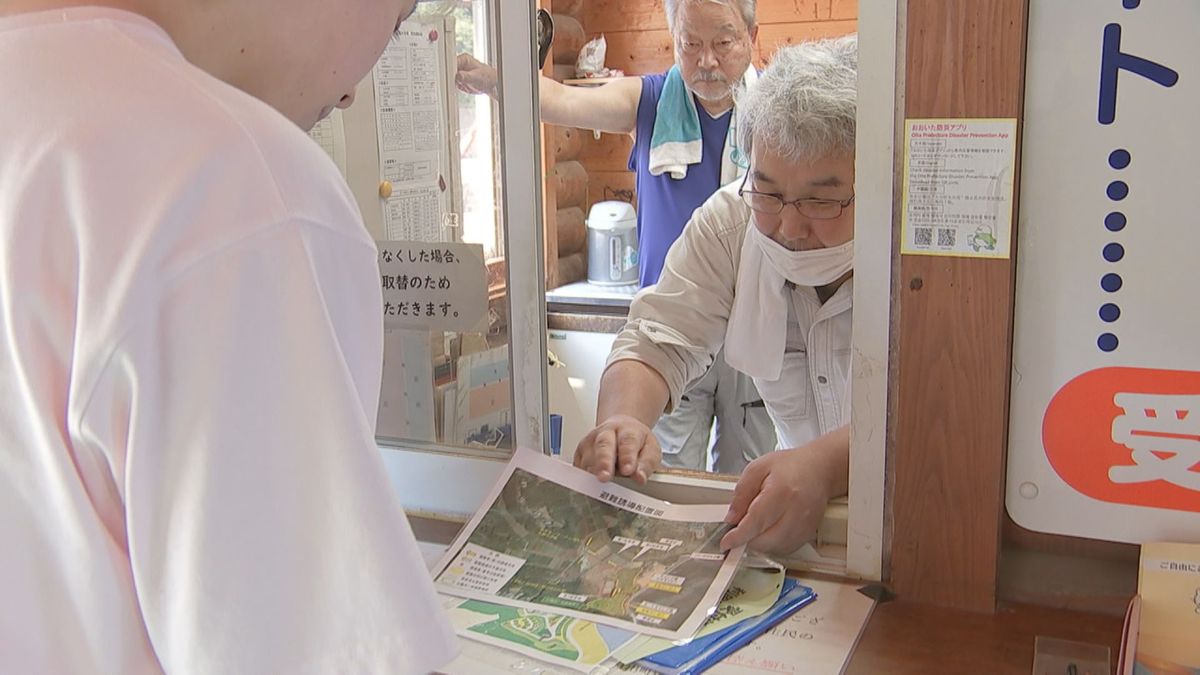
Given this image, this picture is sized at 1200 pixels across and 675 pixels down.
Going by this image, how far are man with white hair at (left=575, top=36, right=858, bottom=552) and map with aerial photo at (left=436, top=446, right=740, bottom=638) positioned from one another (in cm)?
4

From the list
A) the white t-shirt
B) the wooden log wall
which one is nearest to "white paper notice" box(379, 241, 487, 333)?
the white t-shirt

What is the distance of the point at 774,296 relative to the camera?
4.73 ft

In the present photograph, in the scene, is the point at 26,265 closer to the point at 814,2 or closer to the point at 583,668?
the point at 583,668

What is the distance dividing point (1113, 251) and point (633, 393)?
0.70 meters

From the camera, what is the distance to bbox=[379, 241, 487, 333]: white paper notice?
3.79ft

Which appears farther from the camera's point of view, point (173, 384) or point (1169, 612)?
point (1169, 612)

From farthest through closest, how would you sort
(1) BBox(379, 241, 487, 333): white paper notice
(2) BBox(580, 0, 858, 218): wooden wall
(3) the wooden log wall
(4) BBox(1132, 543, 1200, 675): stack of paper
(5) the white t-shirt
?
(3) the wooden log wall, (2) BBox(580, 0, 858, 218): wooden wall, (1) BBox(379, 241, 487, 333): white paper notice, (4) BBox(1132, 543, 1200, 675): stack of paper, (5) the white t-shirt

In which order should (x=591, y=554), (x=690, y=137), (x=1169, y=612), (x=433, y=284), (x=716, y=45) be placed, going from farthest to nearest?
(x=690, y=137) < (x=716, y=45) < (x=433, y=284) < (x=591, y=554) < (x=1169, y=612)

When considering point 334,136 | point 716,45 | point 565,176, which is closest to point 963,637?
point 334,136

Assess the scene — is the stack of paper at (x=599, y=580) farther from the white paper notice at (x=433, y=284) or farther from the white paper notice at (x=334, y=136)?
the white paper notice at (x=334, y=136)

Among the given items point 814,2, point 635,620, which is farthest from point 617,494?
point 814,2

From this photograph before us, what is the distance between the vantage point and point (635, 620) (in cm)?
89

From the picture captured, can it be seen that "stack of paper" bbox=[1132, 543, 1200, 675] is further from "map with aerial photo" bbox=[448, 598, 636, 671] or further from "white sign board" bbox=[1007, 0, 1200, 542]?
"map with aerial photo" bbox=[448, 598, 636, 671]

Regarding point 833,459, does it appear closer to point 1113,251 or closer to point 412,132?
point 1113,251
